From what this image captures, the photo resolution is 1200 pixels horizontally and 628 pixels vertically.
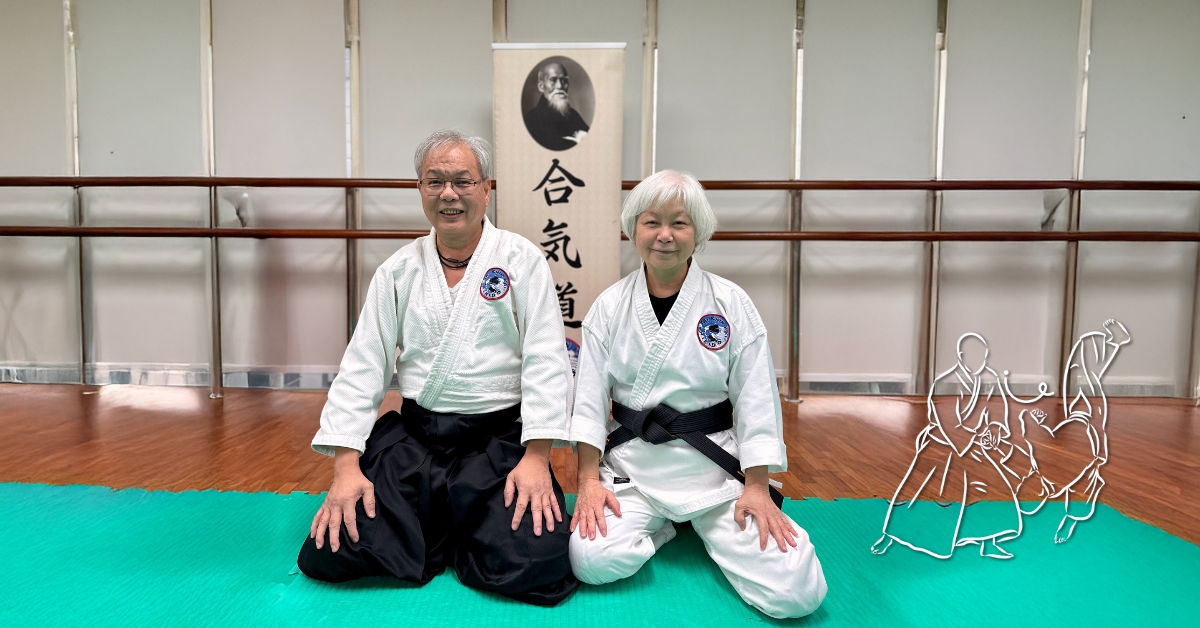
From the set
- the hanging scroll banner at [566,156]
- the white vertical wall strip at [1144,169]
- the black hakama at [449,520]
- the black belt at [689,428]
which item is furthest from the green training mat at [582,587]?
the white vertical wall strip at [1144,169]

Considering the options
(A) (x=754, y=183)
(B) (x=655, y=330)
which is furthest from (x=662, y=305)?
(A) (x=754, y=183)

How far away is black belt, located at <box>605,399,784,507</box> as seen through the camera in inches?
59.3

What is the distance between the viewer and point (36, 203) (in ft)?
13.0

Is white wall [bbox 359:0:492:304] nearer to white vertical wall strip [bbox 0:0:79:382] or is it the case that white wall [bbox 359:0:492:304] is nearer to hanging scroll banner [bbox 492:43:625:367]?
hanging scroll banner [bbox 492:43:625:367]

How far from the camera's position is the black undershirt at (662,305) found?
1585mm

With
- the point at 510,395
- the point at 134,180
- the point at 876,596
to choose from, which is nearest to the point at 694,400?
the point at 510,395

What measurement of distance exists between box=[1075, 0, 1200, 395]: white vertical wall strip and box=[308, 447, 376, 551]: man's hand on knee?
4295 millimetres

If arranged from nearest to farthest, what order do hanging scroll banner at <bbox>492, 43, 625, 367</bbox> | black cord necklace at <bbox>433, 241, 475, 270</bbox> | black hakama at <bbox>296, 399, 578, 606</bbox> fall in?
black hakama at <bbox>296, 399, 578, 606</bbox> → black cord necklace at <bbox>433, 241, 475, 270</bbox> → hanging scroll banner at <bbox>492, 43, 625, 367</bbox>

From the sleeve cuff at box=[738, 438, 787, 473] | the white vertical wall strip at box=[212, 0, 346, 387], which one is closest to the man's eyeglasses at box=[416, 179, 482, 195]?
the sleeve cuff at box=[738, 438, 787, 473]

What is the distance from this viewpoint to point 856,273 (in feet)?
12.7

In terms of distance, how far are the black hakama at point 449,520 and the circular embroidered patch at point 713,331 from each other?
1.75 feet

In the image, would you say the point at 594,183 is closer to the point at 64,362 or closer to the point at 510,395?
the point at 510,395

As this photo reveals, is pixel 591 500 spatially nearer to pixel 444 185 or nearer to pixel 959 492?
pixel 444 185

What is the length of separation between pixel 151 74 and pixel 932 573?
15.7 feet
